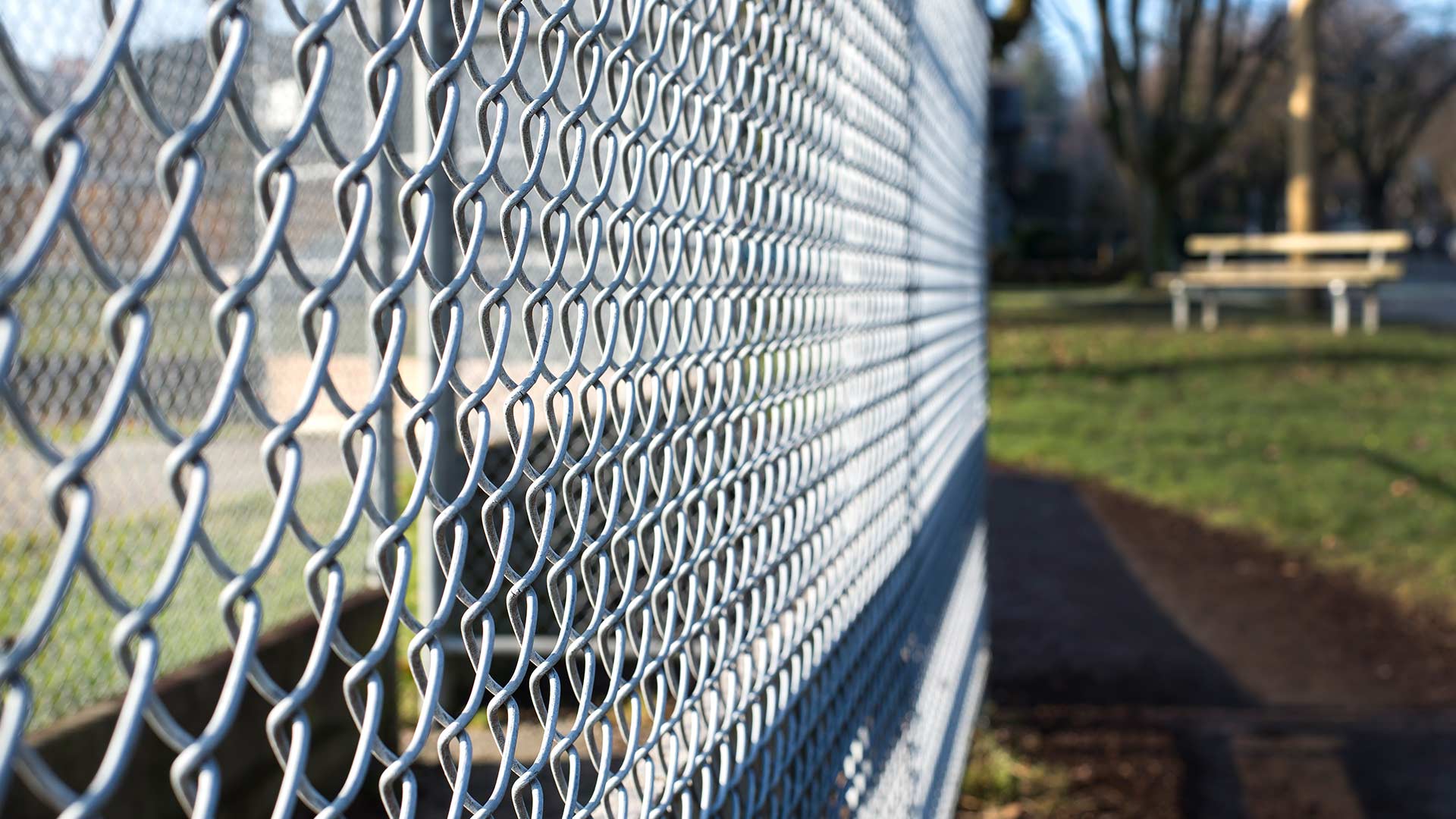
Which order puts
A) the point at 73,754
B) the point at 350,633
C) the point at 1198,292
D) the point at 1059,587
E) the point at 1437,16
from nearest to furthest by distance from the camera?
the point at 73,754 < the point at 350,633 < the point at 1059,587 < the point at 1198,292 < the point at 1437,16

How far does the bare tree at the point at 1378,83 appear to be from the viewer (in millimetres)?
44062

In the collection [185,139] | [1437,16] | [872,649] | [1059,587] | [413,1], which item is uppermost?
[1437,16]

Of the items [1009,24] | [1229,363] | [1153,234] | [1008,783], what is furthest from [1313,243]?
[1008,783]

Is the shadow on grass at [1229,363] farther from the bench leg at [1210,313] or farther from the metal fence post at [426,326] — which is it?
the metal fence post at [426,326]

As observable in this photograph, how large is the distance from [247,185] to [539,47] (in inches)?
150

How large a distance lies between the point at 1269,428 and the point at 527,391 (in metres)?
11.0

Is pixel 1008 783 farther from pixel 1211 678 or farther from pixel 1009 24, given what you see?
pixel 1009 24

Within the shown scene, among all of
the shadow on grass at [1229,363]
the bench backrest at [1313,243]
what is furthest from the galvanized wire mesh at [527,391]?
the bench backrest at [1313,243]

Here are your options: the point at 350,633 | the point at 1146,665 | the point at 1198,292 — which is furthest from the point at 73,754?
the point at 1198,292

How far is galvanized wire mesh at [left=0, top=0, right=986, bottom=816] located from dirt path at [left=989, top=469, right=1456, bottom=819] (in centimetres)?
93

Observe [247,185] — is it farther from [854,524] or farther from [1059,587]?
[1059,587]

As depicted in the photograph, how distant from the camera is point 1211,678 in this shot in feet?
19.8

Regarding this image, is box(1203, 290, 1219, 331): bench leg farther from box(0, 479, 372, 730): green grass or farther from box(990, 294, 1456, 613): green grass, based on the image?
box(0, 479, 372, 730): green grass

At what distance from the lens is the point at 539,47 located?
3.98ft
